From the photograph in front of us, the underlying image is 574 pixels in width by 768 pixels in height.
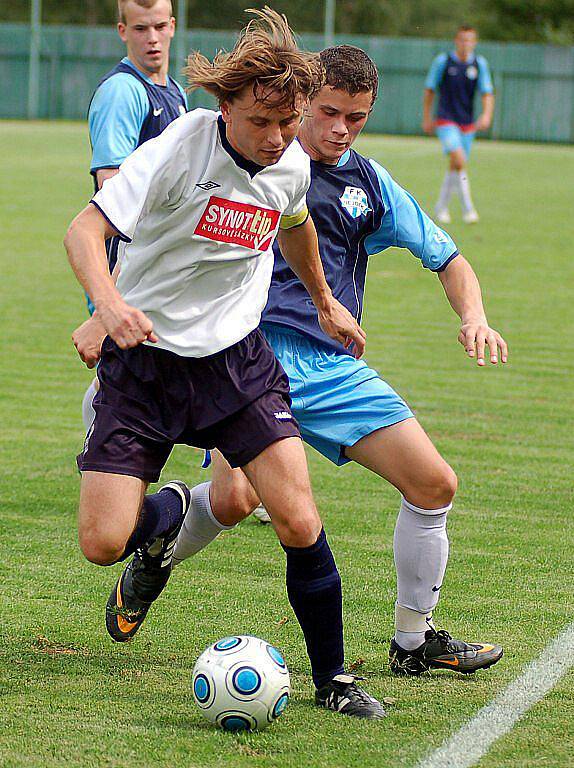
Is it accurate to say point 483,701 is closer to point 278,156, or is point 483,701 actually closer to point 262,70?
point 278,156

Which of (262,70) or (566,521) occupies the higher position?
(262,70)

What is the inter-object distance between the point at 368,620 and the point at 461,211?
643 inches

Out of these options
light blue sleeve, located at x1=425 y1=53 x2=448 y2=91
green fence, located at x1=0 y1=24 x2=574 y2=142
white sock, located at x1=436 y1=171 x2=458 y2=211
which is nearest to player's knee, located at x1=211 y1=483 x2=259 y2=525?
white sock, located at x1=436 y1=171 x2=458 y2=211

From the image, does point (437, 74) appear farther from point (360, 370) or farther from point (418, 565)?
point (418, 565)

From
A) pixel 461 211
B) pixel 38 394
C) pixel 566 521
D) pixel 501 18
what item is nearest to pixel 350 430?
pixel 566 521

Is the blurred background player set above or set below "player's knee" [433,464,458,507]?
above

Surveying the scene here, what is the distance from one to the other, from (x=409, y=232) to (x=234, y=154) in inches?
42.1

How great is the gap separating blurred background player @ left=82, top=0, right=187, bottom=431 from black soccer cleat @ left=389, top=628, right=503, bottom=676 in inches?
81.5

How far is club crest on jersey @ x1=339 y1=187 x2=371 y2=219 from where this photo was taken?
4.43 m

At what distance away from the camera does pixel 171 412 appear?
148 inches

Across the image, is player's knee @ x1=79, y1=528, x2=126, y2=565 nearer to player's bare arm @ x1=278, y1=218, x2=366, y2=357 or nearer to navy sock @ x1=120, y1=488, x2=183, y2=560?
navy sock @ x1=120, y1=488, x2=183, y2=560

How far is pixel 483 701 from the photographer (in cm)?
380

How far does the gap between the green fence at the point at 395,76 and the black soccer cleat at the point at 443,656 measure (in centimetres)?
3943

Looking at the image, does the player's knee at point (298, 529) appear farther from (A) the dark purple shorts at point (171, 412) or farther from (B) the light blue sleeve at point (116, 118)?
(B) the light blue sleeve at point (116, 118)
